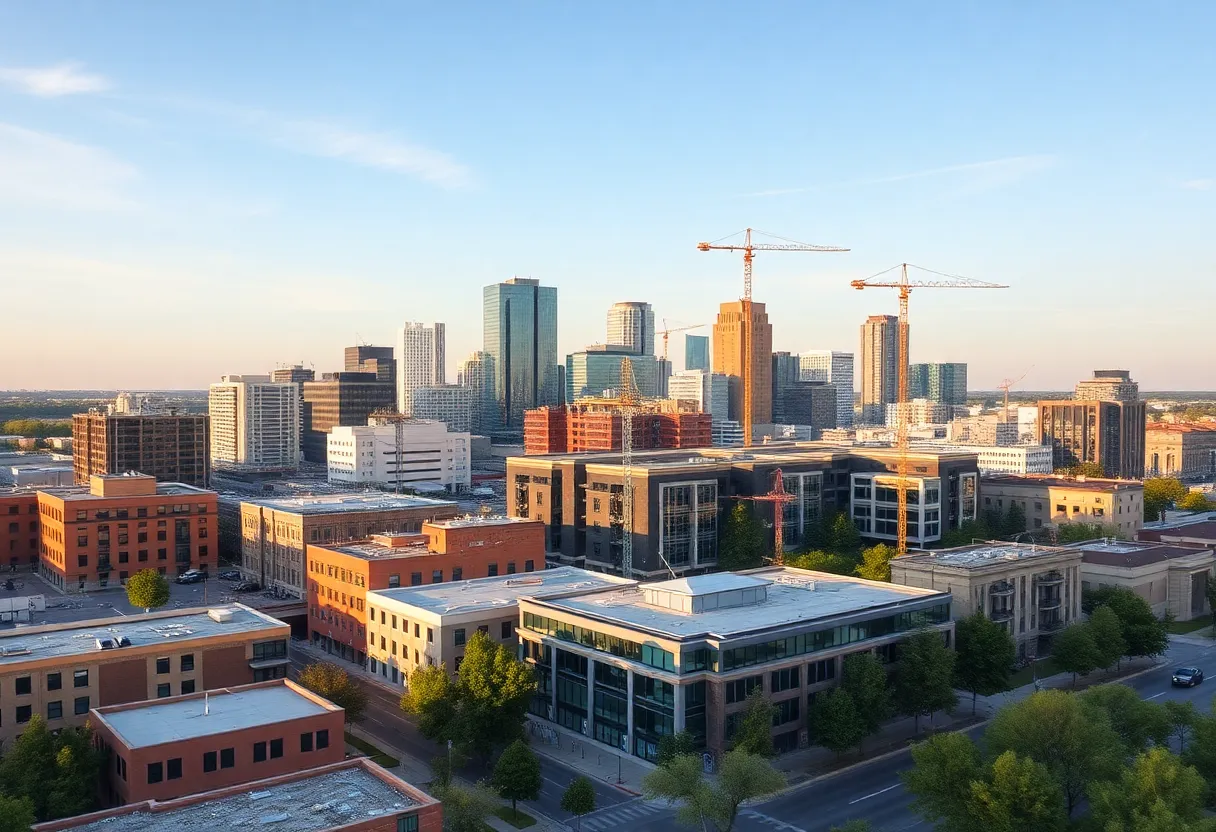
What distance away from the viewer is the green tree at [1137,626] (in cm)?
7381

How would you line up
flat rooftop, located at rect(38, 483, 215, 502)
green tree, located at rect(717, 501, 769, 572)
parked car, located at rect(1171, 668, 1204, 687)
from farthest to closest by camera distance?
flat rooftop, located at rect(38, 483, 215, 502) < green tree, located at rect(717, 501, 769, 572) < parked car, located at rect(1171, 668, 1204, 687)

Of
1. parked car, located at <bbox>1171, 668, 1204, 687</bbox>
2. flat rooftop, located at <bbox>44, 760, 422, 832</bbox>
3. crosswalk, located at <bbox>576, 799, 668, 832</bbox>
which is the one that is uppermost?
flat rooftop, located at <bbox>44, 760, 422, 832</bbox>

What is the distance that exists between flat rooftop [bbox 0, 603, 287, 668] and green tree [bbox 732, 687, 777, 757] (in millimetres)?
27784

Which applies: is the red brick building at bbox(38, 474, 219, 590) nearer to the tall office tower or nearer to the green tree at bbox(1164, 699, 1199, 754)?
the tall office tower

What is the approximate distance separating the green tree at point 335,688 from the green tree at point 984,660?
36560 mm

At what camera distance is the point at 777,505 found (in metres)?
104

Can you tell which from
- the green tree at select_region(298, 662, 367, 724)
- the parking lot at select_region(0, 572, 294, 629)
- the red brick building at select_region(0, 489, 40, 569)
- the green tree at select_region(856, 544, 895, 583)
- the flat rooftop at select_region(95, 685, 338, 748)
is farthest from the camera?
the red brick building at select_region(0, 489, 40, 569)

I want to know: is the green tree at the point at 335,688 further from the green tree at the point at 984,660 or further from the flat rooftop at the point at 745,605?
the green tree at the point at 984,660

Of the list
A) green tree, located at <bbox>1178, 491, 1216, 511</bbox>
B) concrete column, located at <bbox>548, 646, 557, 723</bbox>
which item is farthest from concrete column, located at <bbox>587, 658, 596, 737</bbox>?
green tree, located at <bbox>1178, 491, 1216, 511</bbox>

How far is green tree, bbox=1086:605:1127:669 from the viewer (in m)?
69.8

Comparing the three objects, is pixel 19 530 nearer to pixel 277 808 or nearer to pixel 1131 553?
pixel 277 808

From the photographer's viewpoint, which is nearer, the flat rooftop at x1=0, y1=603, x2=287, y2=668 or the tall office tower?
the flat rooftop at x1=0, y1=603, x2=287, y2=668

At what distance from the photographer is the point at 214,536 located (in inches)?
4515

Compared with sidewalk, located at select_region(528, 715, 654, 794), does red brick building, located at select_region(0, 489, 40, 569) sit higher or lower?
higher
